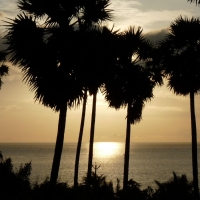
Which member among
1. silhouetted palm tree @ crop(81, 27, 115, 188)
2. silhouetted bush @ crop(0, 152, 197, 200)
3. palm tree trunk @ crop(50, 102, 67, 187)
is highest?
silhouetted palm tree @ crop(81, 27, 115, 188)

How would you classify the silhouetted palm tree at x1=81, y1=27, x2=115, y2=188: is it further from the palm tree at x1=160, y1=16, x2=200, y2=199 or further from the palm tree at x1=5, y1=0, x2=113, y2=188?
the palm tree at x1=160, y1=16, x2=200, y2=199

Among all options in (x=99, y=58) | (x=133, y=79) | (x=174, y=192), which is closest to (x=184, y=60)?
(x=133, y=79)

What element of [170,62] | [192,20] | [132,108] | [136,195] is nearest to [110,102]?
[132,108]

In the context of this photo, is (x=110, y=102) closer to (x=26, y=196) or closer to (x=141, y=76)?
(x=141, y=76)

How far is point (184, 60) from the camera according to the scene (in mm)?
24266

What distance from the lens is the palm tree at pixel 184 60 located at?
2373cm

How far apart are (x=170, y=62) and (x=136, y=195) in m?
12.4

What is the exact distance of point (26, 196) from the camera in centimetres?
Answer: 1336

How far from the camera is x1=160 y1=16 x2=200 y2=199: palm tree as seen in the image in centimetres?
2373

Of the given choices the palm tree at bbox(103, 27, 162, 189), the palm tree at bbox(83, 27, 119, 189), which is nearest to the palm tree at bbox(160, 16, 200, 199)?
the palm tree at bbox(103, 27, 162, 189)

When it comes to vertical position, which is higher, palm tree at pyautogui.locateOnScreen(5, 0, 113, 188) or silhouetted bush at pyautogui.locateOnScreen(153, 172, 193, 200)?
palm tree at pyautogui.locateOnScreen(5, 0, 113, 188)

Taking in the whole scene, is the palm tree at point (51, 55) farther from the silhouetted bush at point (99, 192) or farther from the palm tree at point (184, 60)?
the palm tree at point (184, 60)

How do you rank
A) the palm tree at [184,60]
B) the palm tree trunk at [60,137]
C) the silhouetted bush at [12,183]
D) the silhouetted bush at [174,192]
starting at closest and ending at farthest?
the silhouetted bush at [174,192] < the silhouetted bush at [12,183] < the palm tree trunk at [60,137] < the palm tree at [184,60]

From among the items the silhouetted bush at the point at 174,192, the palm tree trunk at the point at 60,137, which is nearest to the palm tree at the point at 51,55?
the palm tree trunk at the point at 60,137
